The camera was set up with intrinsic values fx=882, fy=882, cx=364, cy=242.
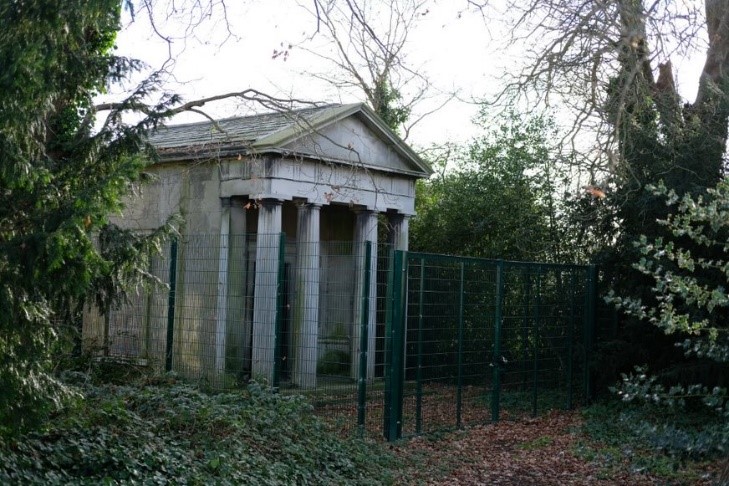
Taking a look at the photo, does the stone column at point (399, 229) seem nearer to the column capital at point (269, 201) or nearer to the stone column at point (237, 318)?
the column capital at point (269, 201)

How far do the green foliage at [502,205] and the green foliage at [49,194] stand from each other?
1190 cm

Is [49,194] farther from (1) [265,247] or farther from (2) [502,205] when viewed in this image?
(2) [502,205]

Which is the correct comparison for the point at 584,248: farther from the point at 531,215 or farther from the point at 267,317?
the point at 267,317

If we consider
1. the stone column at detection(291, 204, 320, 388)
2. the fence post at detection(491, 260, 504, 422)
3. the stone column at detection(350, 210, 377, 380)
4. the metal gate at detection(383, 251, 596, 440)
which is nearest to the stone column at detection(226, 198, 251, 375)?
the stone column at detection(291, 204, 320, 388)

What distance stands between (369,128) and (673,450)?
996cm

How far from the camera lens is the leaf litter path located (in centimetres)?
985

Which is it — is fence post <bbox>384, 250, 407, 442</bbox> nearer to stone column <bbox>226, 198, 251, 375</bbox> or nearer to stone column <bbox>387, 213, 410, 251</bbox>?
stone column <bbox>226, 198, 251, 375</bbox>

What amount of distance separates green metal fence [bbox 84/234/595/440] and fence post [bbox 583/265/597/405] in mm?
55

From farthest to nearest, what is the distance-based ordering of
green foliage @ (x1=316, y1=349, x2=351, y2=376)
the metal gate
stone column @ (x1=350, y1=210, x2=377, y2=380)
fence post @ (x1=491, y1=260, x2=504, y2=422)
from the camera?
fence post @ (x1=491, y1=260, x2=504, y2=422) < green foliage @ (x1=316, y1=349, x2=351, y2=376) < stone column @ (x1=350, y1=210, x2=377, y2=380) < the metal gate

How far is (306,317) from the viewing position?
13.1m

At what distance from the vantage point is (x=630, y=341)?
1470cm

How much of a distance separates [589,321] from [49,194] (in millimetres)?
10481

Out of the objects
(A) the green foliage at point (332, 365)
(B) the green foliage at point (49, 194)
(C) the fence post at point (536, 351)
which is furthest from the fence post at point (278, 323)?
(C) the fence post at point (536, 351)

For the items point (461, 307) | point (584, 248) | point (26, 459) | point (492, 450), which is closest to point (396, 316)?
point (461, 307)
